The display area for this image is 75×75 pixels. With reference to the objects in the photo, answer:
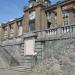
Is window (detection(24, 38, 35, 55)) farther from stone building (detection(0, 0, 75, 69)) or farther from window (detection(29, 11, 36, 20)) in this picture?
window (detection(29, 11, 36, 20))

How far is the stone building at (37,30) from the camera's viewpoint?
16.9m

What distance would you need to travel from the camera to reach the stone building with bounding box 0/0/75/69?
55.4 feet

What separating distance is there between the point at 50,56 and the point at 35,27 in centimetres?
503

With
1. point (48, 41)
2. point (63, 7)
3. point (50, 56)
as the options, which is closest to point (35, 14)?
point (63, 7)

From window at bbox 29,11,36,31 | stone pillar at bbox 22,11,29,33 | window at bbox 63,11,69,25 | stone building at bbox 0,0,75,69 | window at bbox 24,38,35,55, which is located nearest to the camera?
stone building at bbox 0,0,75,69

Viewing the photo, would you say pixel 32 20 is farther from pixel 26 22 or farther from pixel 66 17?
pixel 66 17

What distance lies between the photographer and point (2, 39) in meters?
25.1

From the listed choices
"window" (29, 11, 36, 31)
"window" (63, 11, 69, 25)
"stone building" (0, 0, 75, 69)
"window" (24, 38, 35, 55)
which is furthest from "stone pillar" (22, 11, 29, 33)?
"window" (63, 11, 69, 25)

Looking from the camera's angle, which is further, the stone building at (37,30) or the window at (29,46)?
the window at (29,46)

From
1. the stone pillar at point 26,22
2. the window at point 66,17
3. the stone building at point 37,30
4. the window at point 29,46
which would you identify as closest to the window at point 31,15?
the stone building at point 37,30

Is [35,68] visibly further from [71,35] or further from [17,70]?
[71,35]

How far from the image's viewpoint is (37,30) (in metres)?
18.8

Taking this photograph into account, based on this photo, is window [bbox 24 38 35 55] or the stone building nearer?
the stone building

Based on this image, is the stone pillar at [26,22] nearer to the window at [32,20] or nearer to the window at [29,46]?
the window at [32,20]
